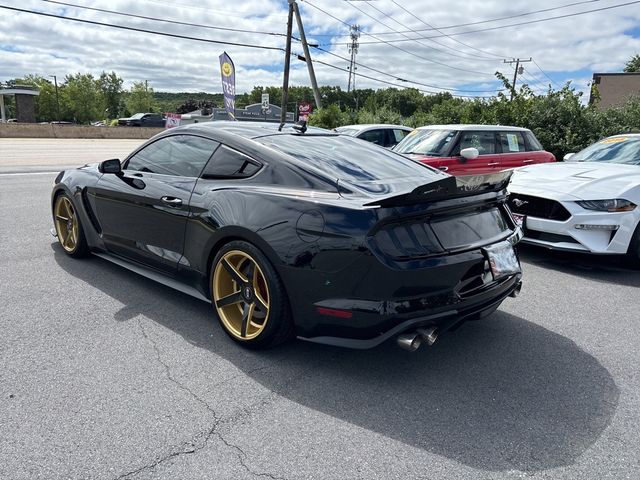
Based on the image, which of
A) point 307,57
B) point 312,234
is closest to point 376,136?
point 312,234

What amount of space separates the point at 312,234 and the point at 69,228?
131 inches

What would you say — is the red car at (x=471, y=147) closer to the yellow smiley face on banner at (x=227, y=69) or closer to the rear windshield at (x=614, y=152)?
the rear windshield at (x=614, y=152)

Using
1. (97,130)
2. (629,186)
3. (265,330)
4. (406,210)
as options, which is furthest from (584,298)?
(97,130)

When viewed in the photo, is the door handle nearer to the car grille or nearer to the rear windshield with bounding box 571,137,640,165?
the car grille

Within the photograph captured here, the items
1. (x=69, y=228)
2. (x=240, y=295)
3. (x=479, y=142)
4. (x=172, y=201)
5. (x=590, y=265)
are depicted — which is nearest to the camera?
(x=240, y=295)

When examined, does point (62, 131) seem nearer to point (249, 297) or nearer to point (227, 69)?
point (227, 69)

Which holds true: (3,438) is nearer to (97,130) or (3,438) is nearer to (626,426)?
(626,426)

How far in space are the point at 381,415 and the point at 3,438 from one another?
183cm

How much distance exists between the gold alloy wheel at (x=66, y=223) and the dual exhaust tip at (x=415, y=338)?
3560 mm

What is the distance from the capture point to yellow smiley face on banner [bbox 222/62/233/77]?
20.7m

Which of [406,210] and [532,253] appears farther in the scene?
[532,253]

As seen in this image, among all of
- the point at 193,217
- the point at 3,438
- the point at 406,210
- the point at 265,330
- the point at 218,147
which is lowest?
the point at 3,438

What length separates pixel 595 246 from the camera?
506 centimetres

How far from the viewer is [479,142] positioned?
356 inches
